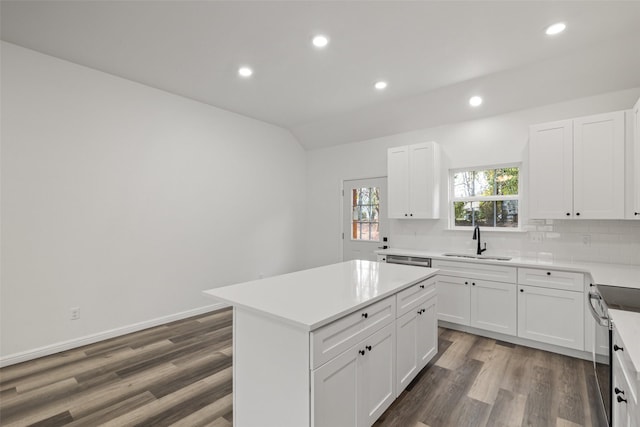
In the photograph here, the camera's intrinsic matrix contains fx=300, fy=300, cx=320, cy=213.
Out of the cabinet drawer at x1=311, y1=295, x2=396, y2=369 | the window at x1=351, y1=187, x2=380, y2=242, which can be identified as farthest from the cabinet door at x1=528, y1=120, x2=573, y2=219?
the cabinet drawer at x1=311, y1=295, x2=396, y2=369

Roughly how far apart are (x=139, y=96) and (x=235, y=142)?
4.59ft

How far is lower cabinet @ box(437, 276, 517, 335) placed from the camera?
3217mm

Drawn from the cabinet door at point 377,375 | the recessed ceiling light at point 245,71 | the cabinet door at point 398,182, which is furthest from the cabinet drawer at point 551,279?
the recessed ceiling light at point 245,71

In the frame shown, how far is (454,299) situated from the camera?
3.57 meters

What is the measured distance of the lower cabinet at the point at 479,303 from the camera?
322cm

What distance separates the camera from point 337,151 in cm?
552

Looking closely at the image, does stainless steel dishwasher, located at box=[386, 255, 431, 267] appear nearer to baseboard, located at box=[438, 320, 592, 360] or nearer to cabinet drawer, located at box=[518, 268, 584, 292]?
baseboard, located at box=[438, 320, 592, 360]

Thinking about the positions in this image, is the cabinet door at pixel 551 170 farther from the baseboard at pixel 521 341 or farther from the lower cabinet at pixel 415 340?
the lower cabinet at pixel 415 340

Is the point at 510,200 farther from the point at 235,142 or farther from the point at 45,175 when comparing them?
the point at 45,175

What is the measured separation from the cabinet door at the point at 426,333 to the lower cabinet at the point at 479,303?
1.01 metres

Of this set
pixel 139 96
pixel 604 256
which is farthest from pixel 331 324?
pixel 139 96

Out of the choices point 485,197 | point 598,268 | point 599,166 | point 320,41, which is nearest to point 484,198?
point 485,197

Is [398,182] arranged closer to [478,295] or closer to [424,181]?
[424,181]

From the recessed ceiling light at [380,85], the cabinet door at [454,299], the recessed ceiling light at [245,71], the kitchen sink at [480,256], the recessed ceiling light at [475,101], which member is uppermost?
the recessed ceiling light at [245,71]
